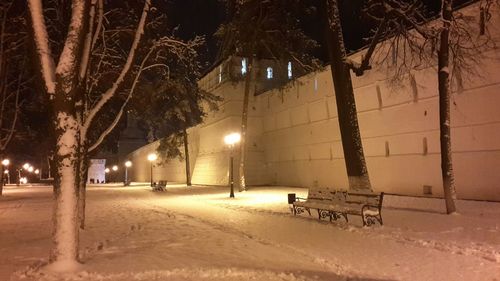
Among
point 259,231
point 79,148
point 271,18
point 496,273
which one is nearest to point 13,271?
point 79,148

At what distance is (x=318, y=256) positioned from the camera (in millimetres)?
8609

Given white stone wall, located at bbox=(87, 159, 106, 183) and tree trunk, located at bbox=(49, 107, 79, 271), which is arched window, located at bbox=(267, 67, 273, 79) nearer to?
tree trunk, located at bbox=(49, 107, 79, 271)

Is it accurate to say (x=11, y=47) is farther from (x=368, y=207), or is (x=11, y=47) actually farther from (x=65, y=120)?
(x=368, y=207)

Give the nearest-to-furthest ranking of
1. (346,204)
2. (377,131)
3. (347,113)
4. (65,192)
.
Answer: (65,192) → (346,204) → (347,113) → (377,131)

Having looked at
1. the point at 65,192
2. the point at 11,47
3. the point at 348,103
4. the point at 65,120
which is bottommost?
the point at 65,192

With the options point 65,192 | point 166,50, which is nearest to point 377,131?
point 166,50

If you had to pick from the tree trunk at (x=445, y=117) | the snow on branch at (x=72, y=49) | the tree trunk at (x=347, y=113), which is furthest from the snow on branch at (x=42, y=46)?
the tree trunk at (x=445, y=117)

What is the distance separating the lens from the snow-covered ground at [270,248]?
23.7 feet

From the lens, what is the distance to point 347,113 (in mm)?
16594

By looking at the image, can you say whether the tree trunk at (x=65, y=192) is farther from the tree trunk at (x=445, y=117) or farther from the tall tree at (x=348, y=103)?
the tree trunk at (x=445, y=117)

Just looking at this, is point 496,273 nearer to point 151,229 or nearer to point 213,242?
point 213,242

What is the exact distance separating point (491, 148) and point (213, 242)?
14.9 metres

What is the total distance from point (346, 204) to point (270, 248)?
15.7ft

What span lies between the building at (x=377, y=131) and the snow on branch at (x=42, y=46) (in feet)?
59.2
